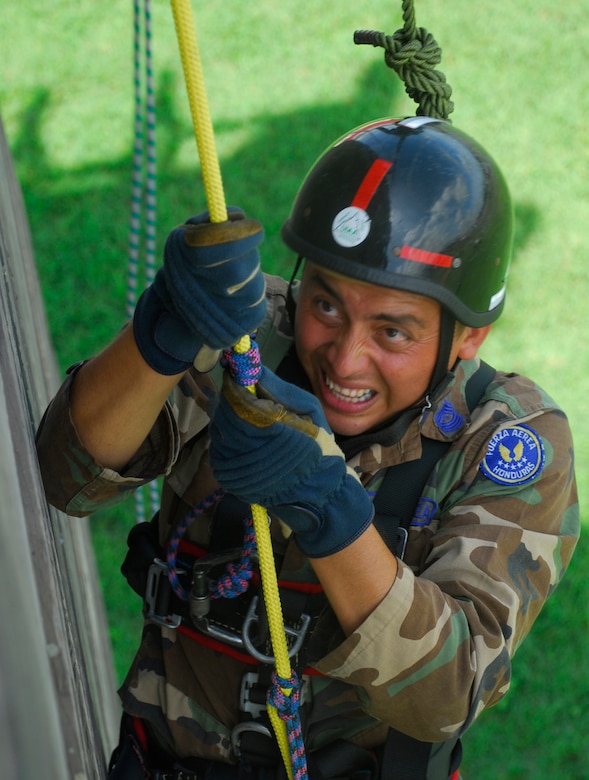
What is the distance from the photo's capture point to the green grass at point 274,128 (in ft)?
17.9

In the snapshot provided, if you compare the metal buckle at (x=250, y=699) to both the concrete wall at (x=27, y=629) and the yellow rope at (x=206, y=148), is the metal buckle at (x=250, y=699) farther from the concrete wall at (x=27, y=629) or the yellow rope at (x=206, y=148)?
the yellow rope at (x=206, y=148)

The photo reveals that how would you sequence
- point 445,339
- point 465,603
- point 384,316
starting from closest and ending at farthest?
point 465,603
point 384,316
point 445,339

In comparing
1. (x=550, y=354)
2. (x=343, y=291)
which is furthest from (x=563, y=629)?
(x=343, y=291)

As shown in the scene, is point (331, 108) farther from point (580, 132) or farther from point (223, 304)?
point (223, 304)

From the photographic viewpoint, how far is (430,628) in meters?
2.06

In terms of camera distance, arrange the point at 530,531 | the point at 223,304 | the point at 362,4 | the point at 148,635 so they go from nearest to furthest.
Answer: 1. the point at 223,304
2. the point at 530,531
3. the point at 148,635
4. the point at 362,4

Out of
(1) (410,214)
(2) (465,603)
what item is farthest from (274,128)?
(2) (465,603)

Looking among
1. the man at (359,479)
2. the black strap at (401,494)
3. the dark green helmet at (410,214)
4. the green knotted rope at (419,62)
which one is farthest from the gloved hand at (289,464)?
the green knotted rope at (419,62)

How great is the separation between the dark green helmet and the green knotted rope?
227mm

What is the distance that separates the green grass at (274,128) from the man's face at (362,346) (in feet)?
8.30

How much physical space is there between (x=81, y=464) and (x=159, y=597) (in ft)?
1.64

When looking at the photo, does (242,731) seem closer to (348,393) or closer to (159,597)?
(159,597)

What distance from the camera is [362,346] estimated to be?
236 cm

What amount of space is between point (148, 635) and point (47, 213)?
361 cm
